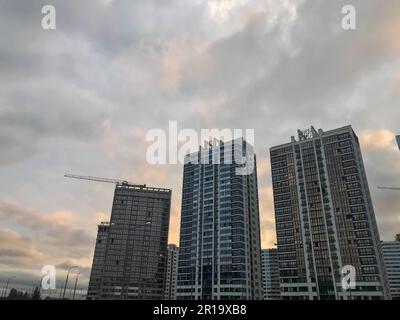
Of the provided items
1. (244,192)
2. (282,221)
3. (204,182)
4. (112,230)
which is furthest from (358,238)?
(112,230)

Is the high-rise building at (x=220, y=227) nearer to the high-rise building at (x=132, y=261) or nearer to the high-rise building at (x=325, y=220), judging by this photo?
the high-rise building at (x=325, y=220)

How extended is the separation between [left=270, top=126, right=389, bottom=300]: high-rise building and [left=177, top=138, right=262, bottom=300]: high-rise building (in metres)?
15.2

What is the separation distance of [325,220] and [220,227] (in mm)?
45667

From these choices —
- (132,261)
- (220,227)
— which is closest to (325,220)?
(220,227)

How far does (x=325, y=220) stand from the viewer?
121812 mm

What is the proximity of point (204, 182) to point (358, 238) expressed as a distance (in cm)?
7356

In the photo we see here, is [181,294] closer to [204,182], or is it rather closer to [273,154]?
[204,182]

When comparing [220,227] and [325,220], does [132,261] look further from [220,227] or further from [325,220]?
[325,220]

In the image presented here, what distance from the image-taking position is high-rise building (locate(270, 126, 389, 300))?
110 m

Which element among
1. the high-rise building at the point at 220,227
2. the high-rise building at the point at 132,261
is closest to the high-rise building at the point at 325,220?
the high-rise building at the point at 220,227

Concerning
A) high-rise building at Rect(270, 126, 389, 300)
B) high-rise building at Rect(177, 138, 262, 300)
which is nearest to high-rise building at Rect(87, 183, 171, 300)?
high-rise building at Rect(177, 138, 262, 300)

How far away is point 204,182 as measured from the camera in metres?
154

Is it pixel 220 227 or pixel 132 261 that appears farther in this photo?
pixel 132 261

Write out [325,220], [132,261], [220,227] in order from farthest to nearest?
[132,261], [220,227], [325,220]
